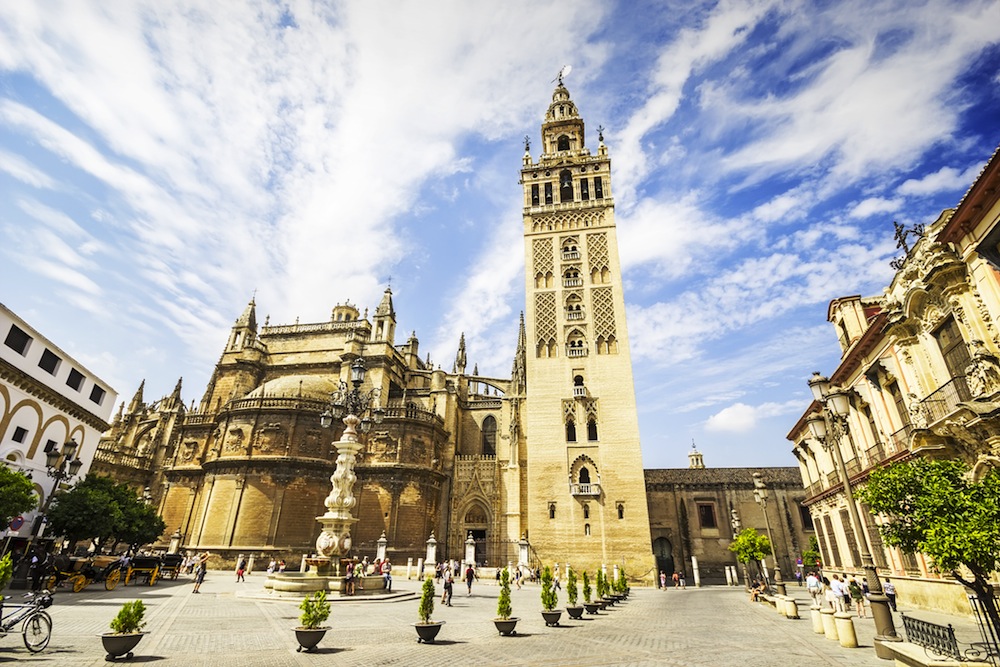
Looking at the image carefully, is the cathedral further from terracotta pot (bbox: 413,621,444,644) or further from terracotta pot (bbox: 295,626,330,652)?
terracotta pot (bbox: 295,626,330,652)

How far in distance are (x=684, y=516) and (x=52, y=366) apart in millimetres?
39546

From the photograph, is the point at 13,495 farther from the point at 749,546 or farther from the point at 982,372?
the point at 749,546

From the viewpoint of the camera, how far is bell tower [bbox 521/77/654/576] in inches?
1153

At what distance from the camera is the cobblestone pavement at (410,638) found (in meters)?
7.53

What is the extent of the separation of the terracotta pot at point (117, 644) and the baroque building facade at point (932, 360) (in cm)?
1206

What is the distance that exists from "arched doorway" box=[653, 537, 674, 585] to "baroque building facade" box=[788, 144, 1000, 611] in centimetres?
1956

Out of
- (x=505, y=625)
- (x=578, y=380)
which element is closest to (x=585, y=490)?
(x=578, y=380)

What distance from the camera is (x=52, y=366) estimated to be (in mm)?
21828

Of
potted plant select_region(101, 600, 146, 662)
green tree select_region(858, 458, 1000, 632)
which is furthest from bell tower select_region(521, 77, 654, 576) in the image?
potted plant select_region(101, 600, 146, 662)

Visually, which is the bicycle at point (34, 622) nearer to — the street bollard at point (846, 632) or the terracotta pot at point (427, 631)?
the terracotta pot at point (427, 631)

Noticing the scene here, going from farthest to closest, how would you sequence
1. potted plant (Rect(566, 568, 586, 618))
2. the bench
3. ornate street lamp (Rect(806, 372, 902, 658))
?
potted plant (Rect(566, 568, 586, 618)) → ornate street lamp (Rect(806, 372, 902, 658)) → the bench

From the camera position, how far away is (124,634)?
6.80 m

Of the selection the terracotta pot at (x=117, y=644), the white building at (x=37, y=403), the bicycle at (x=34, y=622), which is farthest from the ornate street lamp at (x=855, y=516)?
the white building at (x=37, y=403)

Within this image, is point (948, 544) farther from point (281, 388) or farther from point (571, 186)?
point (571, 186)
